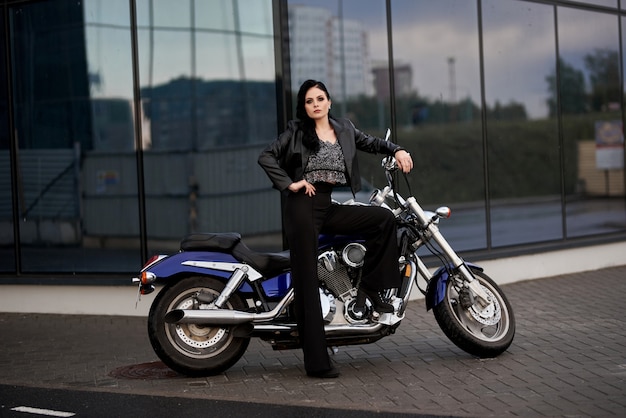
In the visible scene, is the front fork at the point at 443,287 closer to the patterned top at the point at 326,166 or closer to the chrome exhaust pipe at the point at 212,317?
the patterned top at the point at 326,166

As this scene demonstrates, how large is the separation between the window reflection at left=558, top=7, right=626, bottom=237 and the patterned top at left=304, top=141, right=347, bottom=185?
6.32 m

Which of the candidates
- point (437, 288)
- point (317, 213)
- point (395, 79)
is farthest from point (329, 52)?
point (437, 288)

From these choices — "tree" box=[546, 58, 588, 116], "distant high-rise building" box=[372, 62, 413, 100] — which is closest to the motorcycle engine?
"distant high-rise building" box=[372, 62, 413, 100]

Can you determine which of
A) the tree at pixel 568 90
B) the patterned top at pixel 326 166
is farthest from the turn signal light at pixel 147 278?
Result: the tree at pixel 568 90

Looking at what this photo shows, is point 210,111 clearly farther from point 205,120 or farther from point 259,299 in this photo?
point 259,299

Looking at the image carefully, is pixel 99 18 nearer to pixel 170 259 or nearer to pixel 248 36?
pixel 248 36

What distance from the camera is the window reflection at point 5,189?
11.2 metres

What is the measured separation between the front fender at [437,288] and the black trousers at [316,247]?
1.22ft

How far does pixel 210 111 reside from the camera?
1059 cm

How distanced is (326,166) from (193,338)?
150cm

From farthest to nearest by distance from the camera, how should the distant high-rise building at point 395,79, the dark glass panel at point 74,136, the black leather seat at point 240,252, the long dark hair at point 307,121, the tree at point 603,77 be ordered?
the tree at point 603,77 → the distant high-rise building at point 395,79 → the dark glass panel at point 74,136 → the black leather seat at point 240,252 → the long dark hair at point 307,121

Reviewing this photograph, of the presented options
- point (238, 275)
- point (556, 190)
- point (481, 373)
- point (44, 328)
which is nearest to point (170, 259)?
point (238, 275)

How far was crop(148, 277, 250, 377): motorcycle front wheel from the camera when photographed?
23.6 ft

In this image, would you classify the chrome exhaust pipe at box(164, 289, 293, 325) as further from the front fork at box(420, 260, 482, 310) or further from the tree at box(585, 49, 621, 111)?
the tree at box(585, 49, 621, 111)
